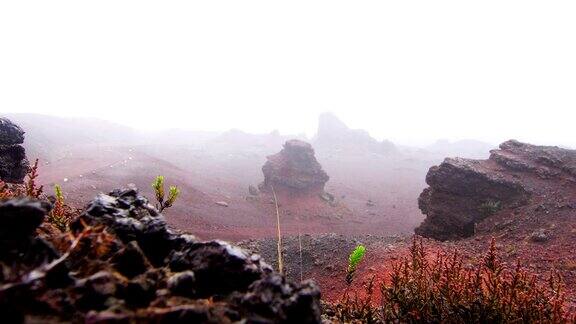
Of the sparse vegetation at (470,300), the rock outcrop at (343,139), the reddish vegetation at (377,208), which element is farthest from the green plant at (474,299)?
the rock outcrop at (343,139)

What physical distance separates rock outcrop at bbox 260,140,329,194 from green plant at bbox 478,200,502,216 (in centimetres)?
1920

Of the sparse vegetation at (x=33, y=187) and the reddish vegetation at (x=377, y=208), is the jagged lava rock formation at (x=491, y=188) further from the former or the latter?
the sparse vegetation at (x=33, y=187)

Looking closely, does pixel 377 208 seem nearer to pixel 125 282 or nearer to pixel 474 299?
pixel 474 299

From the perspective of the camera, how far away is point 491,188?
17.0 meters

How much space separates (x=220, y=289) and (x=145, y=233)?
1.16 metres

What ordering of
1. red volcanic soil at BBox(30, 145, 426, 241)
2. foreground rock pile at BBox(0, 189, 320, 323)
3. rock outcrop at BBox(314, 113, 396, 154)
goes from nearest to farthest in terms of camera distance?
1. foreground rock pile at BBox(0, 189, 320, 323)
2. red volcanic soil at BBox(30, 145, 426, 241)
3. rock outcrop at BBox(314, 113, 396, 154)

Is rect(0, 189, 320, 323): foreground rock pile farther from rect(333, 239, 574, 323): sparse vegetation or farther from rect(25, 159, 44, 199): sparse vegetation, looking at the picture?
rect(333, 239, 574, 323): sparse vegetation

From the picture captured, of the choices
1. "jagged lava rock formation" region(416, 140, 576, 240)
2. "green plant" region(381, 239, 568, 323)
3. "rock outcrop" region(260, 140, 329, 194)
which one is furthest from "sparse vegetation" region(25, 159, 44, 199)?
"rock outcrop" region(260, 140, 329, 194)

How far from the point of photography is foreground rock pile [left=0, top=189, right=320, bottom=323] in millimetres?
2391

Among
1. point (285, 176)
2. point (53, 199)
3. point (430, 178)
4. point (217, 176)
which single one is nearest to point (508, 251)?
point (430, 178)

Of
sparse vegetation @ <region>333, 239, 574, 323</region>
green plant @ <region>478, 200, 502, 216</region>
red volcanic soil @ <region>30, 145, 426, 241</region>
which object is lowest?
red volcanic soil @ <region>30, 145, 426, 241</region>

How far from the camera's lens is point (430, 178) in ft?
59.5

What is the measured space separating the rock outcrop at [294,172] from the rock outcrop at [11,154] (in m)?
24.2

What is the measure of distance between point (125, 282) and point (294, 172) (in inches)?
1275
